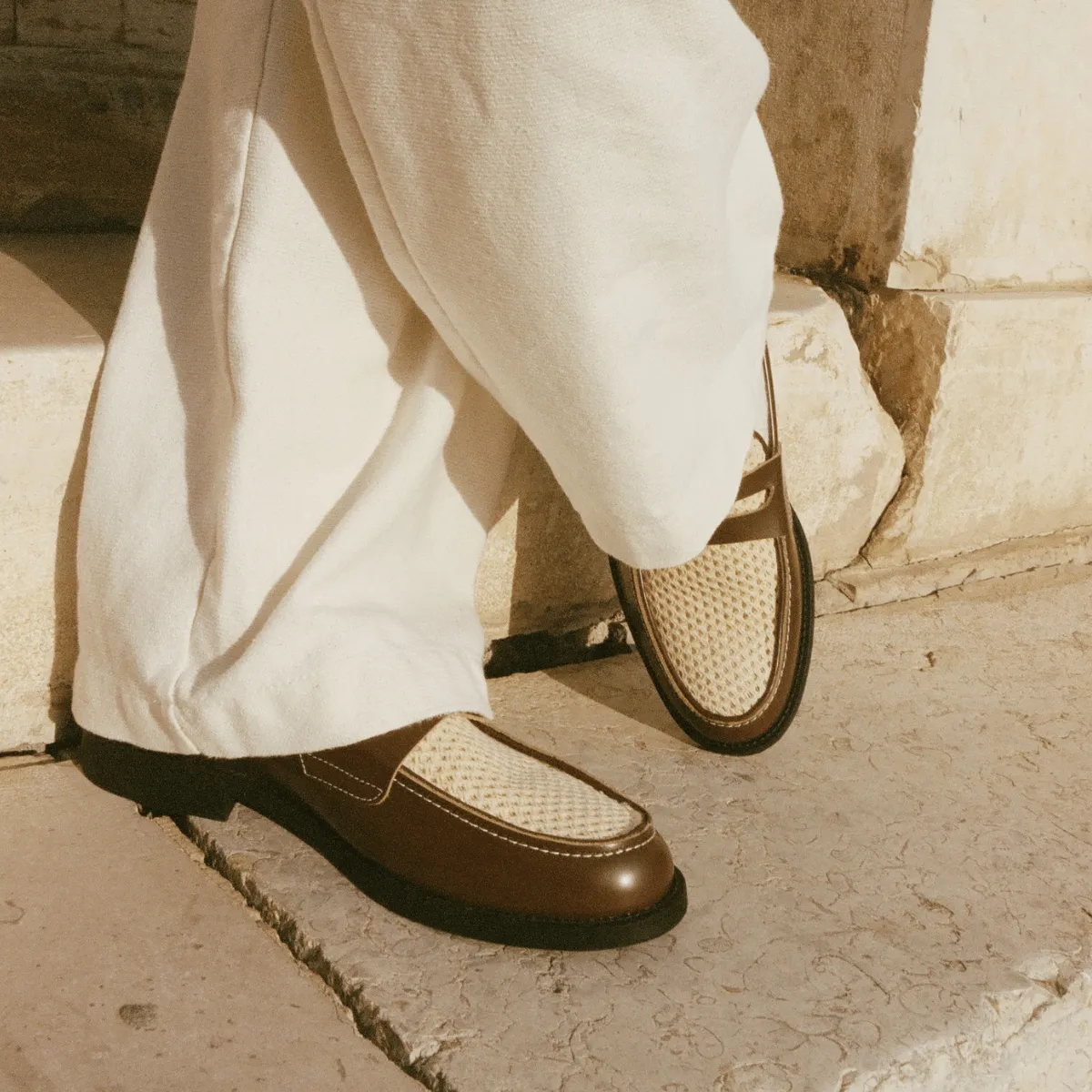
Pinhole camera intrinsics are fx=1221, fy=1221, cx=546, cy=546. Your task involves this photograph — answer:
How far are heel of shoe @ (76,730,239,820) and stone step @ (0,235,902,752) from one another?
12cm

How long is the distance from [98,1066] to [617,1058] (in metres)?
0.36

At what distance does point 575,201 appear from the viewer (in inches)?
33.8

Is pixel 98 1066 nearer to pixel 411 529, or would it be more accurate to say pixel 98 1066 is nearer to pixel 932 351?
pixel 411 529

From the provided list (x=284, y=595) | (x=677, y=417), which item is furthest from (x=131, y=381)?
→ (x=677, y=417)

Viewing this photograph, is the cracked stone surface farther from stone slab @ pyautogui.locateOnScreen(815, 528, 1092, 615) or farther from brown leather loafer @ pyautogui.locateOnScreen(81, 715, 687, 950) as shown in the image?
stone slab @ pyautogui.locateOnScreen(815, 528, 1092, 615)

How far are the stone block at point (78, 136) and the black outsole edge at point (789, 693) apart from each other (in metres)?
1.01

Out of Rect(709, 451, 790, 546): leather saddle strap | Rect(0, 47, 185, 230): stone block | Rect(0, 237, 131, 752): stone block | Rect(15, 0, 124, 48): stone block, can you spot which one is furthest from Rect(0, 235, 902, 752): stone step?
Rect(15, 0, 124, 48): stone block

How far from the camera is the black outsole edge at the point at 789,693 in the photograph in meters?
1.29

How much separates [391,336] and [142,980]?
1.78ft

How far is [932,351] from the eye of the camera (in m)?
1.72

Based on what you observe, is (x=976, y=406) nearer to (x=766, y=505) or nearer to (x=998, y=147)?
(x=998, y=147)

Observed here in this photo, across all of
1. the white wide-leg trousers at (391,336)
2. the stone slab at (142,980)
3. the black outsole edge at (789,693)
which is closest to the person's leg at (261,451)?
the white wide-leg trousers at (391,336)

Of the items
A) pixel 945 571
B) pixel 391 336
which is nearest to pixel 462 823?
pixel 391 336

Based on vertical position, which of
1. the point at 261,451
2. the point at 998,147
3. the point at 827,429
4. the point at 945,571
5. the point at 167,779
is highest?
the point at 998,147
